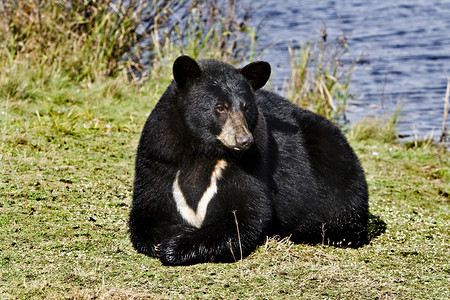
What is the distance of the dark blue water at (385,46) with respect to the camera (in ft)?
36.0

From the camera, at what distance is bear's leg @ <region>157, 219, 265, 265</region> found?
4086 millimetres

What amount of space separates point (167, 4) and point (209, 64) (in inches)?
253

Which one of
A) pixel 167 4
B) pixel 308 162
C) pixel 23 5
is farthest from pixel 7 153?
pixel 167 4

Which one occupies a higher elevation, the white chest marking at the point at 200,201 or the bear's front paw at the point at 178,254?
the white chest marking at the point at 200,201

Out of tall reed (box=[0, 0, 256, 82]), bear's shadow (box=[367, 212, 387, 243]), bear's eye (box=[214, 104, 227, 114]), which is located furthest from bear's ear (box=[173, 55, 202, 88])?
tall reed (box=[0, 0, 256, 82])

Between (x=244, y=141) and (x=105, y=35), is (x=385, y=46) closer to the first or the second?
(x=105, y=35)

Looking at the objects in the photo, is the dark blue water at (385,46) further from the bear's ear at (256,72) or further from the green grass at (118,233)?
the bear's ear at (256,72)

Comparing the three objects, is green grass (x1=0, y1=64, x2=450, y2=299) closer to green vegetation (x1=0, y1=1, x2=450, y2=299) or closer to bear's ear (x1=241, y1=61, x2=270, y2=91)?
green vegetation (x1=0, y1=1, x2=450, y2=299)

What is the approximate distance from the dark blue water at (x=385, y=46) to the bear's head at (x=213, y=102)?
5081mm

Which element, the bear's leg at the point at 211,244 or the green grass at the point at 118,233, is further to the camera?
the bear's leg at the point at 211,244

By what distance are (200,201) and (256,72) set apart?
2.95 ft

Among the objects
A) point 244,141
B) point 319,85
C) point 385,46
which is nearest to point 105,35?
point 319,85

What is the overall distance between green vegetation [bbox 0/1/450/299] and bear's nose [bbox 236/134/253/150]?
0.71 metres

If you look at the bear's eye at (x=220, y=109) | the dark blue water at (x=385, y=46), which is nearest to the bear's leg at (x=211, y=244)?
the bear's eye at (x=220, y=109)
